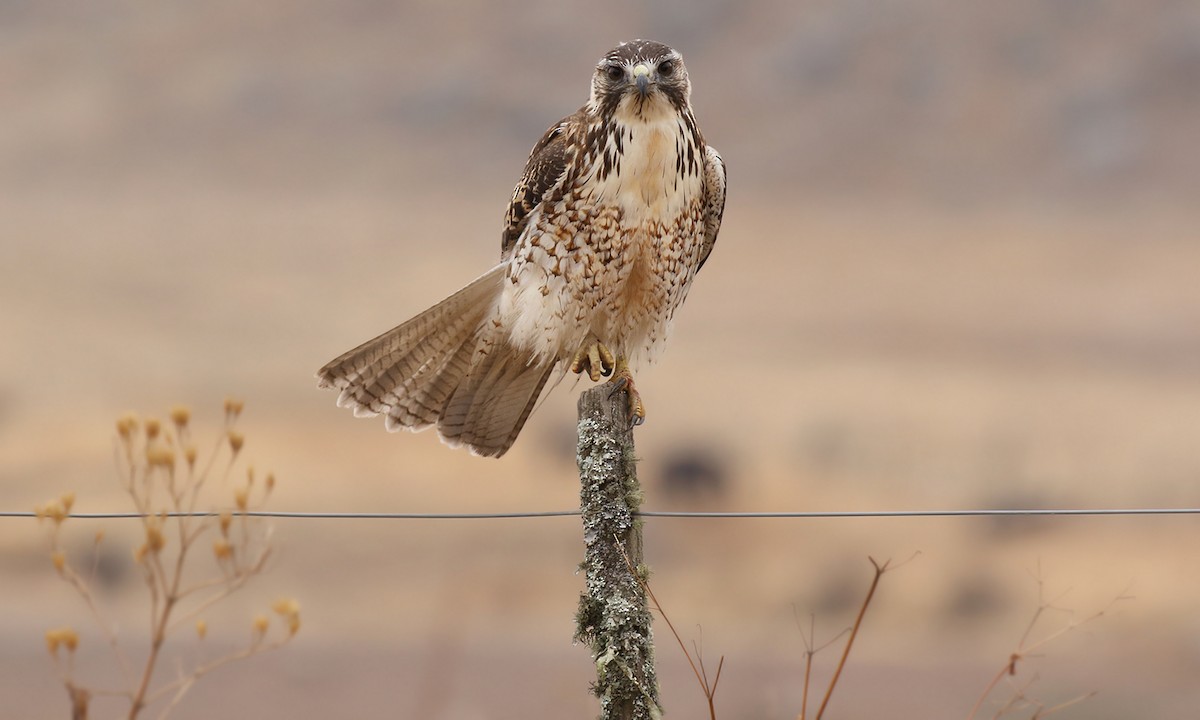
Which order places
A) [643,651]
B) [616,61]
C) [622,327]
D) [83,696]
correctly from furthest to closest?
[622,327] → [616,61] → [643,651] → [83,696]

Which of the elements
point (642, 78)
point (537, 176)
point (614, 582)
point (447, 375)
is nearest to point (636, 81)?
point (642, 78)

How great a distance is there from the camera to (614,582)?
3342 millimetres

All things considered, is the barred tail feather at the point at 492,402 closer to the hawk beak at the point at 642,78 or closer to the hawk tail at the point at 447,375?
the hawk tail at the point at 447,375

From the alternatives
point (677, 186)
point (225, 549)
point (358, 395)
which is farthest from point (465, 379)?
point (225, 549)

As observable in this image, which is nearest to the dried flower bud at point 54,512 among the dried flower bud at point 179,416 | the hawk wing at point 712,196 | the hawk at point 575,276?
the dried flower bud at point 179,416

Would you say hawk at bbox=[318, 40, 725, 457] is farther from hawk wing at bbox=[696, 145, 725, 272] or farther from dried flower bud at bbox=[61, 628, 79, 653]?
dried flower bud at bbox=[61, 628, 79, 653]

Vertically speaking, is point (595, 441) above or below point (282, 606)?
above

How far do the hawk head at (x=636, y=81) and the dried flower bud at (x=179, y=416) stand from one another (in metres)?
2.97

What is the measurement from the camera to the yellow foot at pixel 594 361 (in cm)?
457

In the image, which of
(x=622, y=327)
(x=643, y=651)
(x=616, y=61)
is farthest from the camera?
(x=622, y=327)

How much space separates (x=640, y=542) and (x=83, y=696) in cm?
215

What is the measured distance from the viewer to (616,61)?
4.29 meters

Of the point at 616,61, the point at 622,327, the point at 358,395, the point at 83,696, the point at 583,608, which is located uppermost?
the point at 616,61

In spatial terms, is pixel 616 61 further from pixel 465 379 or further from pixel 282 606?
pixel 282 606
